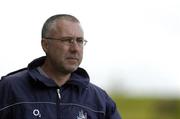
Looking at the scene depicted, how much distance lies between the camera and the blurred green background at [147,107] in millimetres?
20250

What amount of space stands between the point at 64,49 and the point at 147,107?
46.9 feet

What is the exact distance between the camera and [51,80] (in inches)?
265

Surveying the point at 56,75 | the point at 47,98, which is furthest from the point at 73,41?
the point at 47,98

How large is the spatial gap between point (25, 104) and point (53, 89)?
0.82 feet

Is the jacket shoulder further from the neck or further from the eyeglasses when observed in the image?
the eyeglasses

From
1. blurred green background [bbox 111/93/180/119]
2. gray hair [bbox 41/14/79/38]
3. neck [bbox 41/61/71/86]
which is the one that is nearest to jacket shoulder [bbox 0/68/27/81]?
neck [bbox 41/61/71/86]

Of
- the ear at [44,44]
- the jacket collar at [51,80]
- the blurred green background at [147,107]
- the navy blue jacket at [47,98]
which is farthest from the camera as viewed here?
the blurred green background at [147,107]

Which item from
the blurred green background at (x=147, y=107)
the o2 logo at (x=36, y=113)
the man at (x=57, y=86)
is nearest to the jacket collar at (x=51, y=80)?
the man at (x=57, y=86)

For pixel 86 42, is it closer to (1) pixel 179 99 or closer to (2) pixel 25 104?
(2) pixel 25 104

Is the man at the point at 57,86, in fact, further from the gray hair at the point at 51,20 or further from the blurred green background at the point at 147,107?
the blurred green background at the point at 147,107

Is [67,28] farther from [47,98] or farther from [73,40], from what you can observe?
[47,98]

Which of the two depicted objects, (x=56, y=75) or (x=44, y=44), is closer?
(x=56, y=75)

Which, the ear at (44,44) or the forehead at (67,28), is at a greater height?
the forehead at (67,28)

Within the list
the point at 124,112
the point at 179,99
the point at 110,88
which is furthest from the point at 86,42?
the point at 110,88
